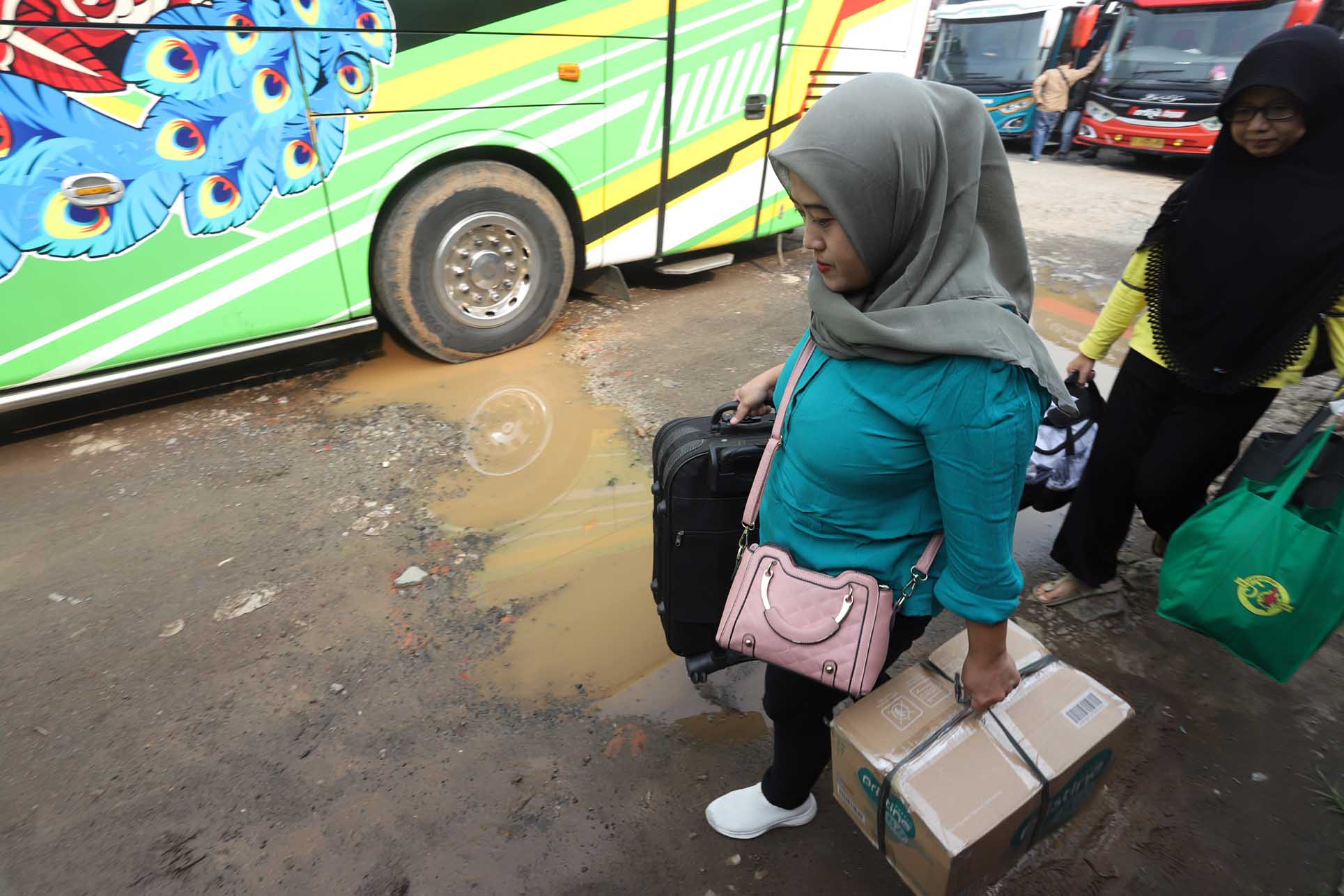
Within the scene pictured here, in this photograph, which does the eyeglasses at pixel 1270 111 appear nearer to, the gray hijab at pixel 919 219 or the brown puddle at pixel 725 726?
the gray hijab at pixel 919 219

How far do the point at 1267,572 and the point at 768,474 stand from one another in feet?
4.77

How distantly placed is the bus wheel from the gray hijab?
316 cm

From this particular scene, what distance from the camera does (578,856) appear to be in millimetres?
1870

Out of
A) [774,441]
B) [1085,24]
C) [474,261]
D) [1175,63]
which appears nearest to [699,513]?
[774,441]

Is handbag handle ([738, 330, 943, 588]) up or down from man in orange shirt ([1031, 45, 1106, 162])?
up

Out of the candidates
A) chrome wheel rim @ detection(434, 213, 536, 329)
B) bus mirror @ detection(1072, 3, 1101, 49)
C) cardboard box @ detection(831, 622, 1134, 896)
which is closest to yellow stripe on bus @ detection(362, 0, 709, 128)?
chrome wheel rim @ detection(434, 213, 536, 329)

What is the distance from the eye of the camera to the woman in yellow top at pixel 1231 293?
186 centimetres

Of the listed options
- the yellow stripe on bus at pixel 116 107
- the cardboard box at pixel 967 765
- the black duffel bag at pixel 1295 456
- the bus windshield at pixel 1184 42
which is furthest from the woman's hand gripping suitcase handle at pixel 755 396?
the bus windshield at pixel 1184 42

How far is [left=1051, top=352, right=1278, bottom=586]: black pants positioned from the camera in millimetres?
2215

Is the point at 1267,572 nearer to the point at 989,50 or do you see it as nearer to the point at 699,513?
the point at 699,513

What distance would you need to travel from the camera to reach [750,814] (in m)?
1.90

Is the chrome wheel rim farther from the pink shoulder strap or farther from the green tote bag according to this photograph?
the green tote bag

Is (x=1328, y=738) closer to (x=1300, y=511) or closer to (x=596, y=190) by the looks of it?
(x=1300, y=511)

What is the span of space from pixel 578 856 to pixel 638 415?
7.65 feet
